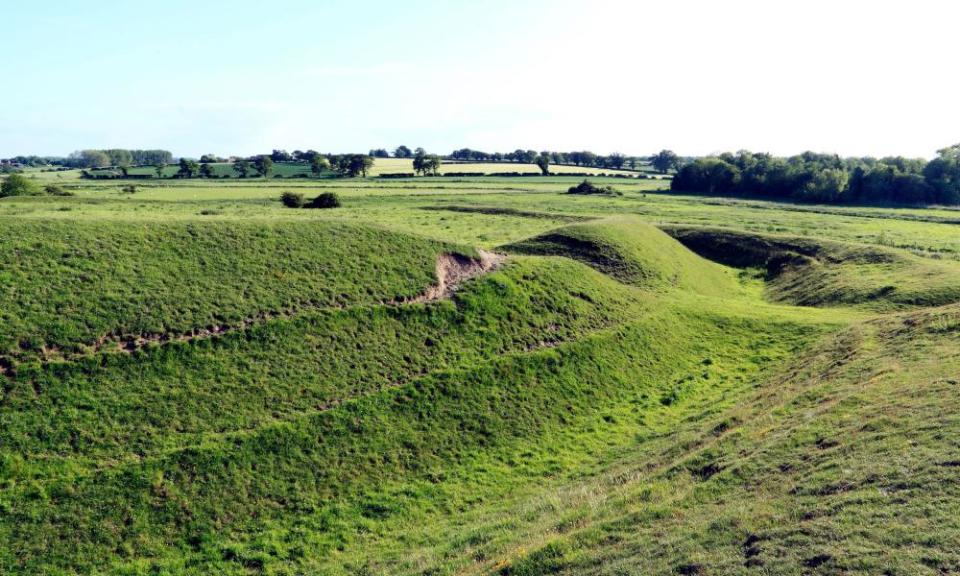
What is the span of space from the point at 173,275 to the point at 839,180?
497 feet

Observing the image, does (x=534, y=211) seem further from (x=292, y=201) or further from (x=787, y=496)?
(x=787, y=496)

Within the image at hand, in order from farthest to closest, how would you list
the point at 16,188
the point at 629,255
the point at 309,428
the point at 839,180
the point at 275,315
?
1. the point at 839,180
2. the point at 16,188
3. the point at 629,255
4. the point at 275,315
5. the point at 309,428

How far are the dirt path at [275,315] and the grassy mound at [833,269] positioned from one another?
31.3m

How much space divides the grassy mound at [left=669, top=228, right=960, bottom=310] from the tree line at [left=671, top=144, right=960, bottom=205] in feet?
279

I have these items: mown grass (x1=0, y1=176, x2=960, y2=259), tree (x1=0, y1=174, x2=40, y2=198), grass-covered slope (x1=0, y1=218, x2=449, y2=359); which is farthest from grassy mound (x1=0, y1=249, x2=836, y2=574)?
tree (x1=0, y1=174, x2=40, y2=198)

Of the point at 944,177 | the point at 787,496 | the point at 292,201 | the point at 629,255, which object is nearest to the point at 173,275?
the point at 787,496

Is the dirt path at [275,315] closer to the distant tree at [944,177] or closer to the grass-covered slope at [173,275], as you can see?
the grass-covered slope at [173,275]

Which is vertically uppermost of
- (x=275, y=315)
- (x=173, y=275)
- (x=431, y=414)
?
(x=173, y=275)

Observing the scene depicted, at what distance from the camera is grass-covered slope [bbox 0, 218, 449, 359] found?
26.7 meters

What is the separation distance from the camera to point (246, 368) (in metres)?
27.5

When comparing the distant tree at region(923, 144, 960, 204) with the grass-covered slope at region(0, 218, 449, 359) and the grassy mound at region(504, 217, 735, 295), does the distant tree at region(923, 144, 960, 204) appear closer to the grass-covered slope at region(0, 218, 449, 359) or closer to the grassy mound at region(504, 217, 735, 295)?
the grassy mound at region(504, 217, 735, 295)

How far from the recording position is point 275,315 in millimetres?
30891

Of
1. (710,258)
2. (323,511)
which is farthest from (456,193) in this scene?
(323,511)

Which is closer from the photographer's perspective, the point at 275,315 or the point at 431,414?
the point at 431,414
